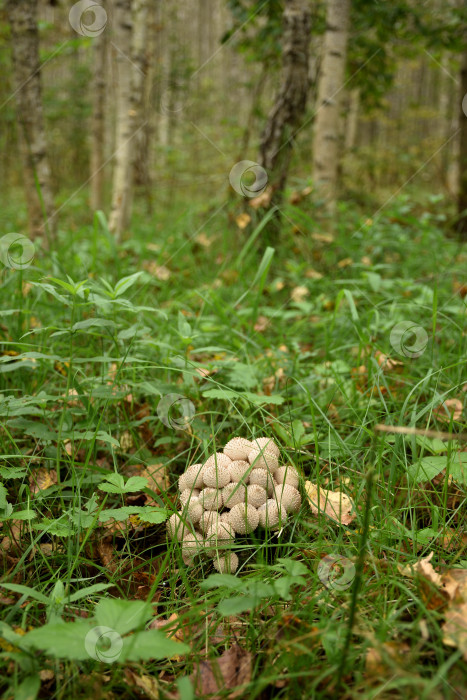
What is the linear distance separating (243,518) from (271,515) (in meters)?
0.08

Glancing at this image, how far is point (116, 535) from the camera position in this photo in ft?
5.02

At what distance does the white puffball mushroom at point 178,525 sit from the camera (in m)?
1.35

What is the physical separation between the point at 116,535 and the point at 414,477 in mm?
916

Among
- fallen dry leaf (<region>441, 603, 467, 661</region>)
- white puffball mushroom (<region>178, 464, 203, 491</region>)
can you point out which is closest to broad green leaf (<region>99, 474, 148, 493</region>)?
white puffball mushroom (<region>178, 464, 203, 491</region>)

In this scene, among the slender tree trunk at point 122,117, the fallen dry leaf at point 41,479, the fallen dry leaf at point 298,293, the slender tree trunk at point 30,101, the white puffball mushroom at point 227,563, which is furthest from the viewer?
the slender tree trunk at point 122,117

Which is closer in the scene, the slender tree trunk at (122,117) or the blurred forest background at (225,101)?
the blurred forest background at (225,101)

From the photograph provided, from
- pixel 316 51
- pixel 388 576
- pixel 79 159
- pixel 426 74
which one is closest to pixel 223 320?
pixel 388 576

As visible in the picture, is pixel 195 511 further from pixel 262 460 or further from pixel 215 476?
pixel 262 460

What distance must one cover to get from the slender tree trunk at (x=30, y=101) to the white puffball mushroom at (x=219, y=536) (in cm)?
253

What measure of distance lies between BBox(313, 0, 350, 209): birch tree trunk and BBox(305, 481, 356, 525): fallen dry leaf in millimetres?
3130

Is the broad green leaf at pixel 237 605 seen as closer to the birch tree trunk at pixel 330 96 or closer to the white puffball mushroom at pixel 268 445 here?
the white puffball mushroom at pixel 268 445

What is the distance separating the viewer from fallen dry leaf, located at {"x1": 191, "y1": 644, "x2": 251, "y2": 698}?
1.03m

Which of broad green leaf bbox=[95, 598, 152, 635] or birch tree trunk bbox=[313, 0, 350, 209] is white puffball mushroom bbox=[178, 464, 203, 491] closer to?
broad green leaf bbox=[95, 598, 152, 635]

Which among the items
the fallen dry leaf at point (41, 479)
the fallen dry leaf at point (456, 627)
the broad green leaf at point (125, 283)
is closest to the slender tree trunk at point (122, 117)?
the broad green leaf at point (125, 283)
